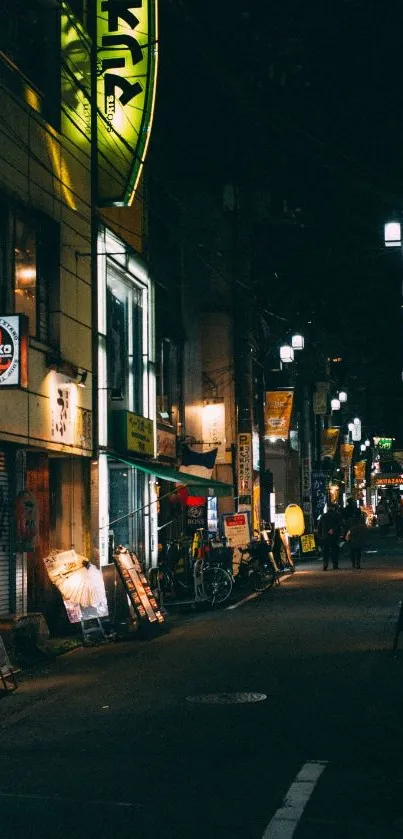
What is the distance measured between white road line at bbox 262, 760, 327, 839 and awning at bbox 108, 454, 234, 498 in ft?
45.2

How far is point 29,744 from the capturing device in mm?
9688

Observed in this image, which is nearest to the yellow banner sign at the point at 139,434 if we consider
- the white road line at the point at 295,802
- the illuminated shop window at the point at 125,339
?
the illuminated shop window at the point at 125,339

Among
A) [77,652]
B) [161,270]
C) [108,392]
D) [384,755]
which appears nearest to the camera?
[384,755]

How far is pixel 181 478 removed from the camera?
75.6 ft

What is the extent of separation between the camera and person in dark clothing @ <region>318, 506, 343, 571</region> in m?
33.9

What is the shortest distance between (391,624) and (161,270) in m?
16.2

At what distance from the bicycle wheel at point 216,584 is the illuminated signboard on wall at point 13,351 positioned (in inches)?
416

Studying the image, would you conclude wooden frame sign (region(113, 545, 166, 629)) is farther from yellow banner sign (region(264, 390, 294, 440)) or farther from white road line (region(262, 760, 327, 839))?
yellow banner sign (region(264, 390, 294, 440))

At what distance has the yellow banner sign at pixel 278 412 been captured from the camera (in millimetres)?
40562

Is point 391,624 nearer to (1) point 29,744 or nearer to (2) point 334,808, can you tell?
(1) point 29,744

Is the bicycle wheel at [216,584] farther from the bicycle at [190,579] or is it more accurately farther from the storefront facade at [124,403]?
the storefront facade at [124,403]

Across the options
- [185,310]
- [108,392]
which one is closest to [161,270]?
[185,310]

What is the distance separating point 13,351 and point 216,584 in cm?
1107

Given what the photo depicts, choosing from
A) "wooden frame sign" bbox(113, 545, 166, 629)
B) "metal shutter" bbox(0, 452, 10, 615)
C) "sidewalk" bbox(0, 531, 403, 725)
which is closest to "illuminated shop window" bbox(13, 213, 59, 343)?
"metal shutter" bbox(0, 452, 10, 615)
